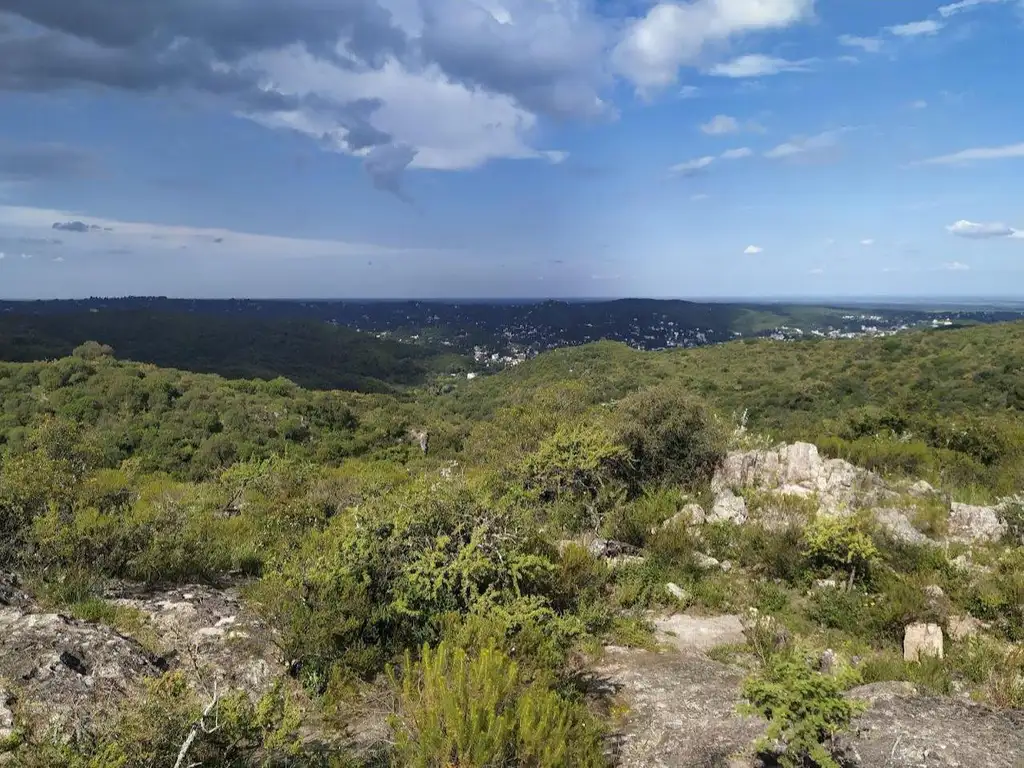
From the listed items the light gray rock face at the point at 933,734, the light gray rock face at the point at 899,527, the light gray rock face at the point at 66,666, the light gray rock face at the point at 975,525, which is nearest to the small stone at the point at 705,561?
the light gray rock face at the point at 899,527

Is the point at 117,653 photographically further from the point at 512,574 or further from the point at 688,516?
the point at 688,516

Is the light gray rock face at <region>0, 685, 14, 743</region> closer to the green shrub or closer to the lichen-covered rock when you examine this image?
the lichen-covered rock

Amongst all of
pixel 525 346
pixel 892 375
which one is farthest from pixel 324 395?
pixel 525 346

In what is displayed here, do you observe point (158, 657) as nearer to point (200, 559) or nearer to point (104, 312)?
point (200, 559)

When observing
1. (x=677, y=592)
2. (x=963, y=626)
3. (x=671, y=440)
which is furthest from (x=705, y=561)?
(x=671, y=440)

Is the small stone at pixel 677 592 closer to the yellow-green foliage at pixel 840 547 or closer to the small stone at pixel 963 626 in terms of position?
the yellow-green foliage at pixel 840 547
